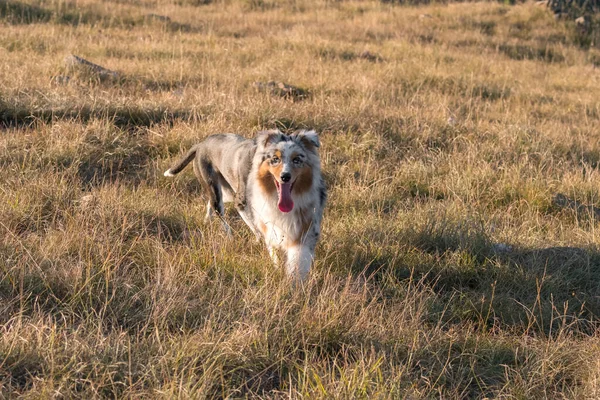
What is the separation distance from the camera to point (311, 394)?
9.91ft

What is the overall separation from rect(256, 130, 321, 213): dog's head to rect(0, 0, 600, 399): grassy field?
19.3 inches

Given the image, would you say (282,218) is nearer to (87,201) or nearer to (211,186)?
(211,186)

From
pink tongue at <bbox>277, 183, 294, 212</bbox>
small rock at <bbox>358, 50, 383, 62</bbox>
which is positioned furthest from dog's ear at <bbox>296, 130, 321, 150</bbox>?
small rock at <bbox>358, 50, 383, 62</bbox>

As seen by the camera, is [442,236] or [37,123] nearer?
[442,236]

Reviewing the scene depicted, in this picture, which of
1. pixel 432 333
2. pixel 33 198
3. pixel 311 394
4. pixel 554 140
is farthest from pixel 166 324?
pixel 554 140

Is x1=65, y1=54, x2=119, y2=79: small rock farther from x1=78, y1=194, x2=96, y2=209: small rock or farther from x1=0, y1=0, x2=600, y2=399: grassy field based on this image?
x1=78, y1=194, x2=96, y2=209: small rock

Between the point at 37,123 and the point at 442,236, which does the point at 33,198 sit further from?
the point at 442,236

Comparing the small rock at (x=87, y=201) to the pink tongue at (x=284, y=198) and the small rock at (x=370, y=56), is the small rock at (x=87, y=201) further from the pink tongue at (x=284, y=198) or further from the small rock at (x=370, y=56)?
the small rock at (x=370, y=56)

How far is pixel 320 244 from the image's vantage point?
494 cm

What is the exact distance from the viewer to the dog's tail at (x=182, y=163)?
19.1 feet

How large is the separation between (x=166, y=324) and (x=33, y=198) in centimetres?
222

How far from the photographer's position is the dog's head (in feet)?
14.2

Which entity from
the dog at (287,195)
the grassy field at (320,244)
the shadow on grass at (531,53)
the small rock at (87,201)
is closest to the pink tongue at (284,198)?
the dog at (287,195)

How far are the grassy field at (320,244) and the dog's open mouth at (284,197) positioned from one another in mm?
403
